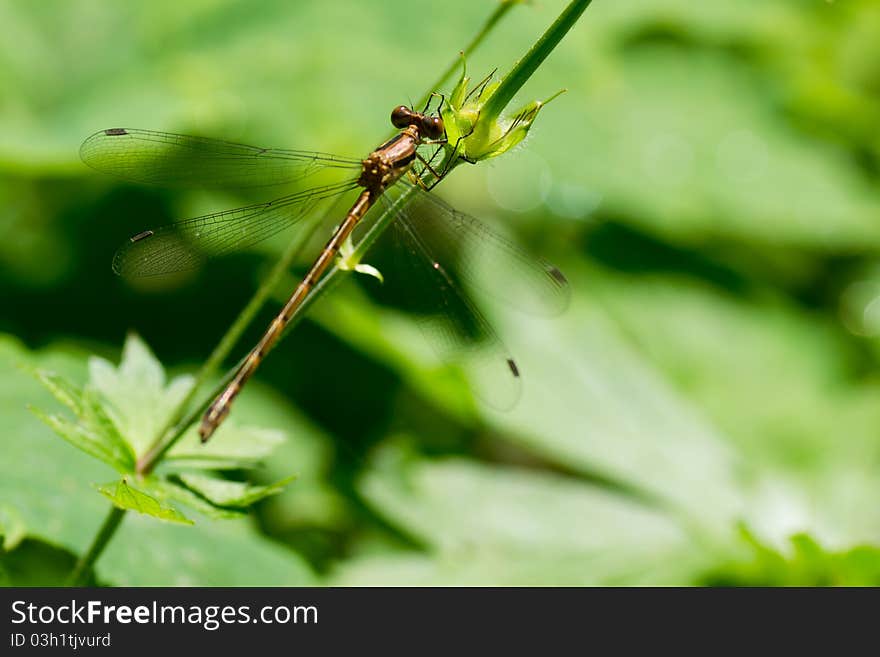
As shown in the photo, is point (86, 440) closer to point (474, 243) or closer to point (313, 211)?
point (313, 211)

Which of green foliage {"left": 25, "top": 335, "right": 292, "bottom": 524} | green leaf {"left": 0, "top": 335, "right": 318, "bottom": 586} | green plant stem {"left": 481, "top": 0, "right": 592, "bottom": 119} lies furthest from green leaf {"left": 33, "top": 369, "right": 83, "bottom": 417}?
green plant stem {"left": 481, "top": 0, "right": 592, "bottom": 119}

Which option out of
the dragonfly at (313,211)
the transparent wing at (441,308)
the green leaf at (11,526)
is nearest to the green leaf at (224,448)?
the dragonfly at (313,211)

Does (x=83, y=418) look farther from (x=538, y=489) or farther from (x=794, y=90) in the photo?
(x=794, y=90)

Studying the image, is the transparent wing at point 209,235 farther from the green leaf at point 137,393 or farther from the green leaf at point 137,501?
the green leaf at point 137,501

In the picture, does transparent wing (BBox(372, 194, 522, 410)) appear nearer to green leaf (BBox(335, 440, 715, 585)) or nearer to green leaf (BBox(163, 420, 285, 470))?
green leaf (BBox(163, 420, 285, 470))

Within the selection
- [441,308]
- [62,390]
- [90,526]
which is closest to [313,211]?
[441,308]
